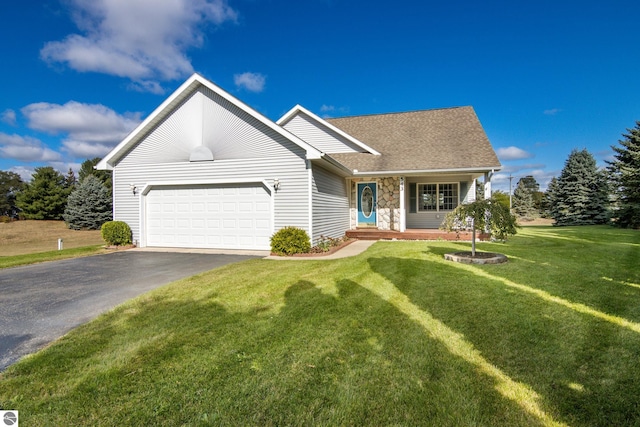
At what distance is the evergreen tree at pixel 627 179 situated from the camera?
2091cm

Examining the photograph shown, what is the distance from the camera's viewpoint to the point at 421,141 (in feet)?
50.8

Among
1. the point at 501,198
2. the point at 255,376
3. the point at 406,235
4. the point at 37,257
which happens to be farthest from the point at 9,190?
the point at 501,198

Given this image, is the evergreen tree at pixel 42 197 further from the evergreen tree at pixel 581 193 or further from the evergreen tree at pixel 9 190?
the evergreen tree at pixel 581 193

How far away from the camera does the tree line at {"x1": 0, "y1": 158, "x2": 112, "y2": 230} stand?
85.3ft

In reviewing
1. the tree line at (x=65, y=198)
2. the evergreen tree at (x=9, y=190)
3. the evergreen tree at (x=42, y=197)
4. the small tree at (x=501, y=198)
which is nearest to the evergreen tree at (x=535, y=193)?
the small tree at (x=501, y=198)

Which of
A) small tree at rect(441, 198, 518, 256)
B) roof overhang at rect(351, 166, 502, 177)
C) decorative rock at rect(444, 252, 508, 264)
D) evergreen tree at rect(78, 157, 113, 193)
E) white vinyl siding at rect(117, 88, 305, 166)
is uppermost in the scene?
evergreen tree at rect(78, 157, 113, 193)

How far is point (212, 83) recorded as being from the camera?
437 inches

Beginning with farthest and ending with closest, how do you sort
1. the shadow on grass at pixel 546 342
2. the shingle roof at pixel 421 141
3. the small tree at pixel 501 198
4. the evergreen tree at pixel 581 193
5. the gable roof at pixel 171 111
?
1. the evergreen tree at pixel 581 193
2. the shingle roof at pixel 421 141
3. the gable roof at pixel 171 111
4. the small tree at pixel 501 198
5. the shadow on grass at pixel 546 342

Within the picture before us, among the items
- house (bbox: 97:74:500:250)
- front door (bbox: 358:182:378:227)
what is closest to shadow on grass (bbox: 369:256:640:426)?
house (bbox: 97:74:500:250)

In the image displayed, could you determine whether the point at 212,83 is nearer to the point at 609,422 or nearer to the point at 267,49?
the point at 267,49

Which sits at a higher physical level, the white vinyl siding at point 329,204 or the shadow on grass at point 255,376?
the white vinyl siding at point 329,204

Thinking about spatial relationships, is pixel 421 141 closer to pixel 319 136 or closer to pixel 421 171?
pixel 421 171

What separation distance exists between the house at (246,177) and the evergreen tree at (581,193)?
1671 centimetres

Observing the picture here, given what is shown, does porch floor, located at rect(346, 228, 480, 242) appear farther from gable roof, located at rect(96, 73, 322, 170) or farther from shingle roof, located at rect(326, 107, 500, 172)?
gable roof, located at rect(96, 73, 322, 170)
